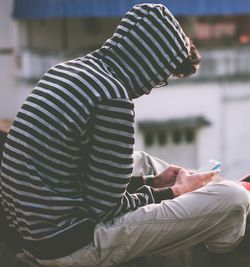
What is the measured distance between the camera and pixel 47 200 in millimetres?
2322

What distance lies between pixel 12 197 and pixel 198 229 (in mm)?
674

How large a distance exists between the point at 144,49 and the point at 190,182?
568 mm

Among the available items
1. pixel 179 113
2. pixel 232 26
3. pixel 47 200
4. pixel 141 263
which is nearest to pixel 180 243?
pixel 141 263

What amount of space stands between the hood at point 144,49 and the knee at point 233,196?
Result: 1.48ft

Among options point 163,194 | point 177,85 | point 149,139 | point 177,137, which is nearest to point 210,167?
point 163,194

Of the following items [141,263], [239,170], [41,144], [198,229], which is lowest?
[239,170]

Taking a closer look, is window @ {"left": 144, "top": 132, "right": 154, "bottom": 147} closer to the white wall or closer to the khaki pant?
the white wall

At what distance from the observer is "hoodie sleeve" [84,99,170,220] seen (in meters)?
2.30

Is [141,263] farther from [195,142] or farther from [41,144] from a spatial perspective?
[195,142]

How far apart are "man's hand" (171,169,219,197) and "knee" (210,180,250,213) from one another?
8.5 inches

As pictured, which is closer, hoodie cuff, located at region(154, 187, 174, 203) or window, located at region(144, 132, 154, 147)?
hoodie cuff, located at region(154, 187, 174, 203)

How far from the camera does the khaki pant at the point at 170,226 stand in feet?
7.84

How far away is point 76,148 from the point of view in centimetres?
232

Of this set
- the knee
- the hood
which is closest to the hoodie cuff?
the knee
